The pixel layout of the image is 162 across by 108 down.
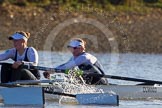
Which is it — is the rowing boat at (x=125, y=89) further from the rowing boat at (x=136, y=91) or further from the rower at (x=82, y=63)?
the rower at (x=82, y=63)

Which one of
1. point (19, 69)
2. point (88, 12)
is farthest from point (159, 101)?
point (88, 12)

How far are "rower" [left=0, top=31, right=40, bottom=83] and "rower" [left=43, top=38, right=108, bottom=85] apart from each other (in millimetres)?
471

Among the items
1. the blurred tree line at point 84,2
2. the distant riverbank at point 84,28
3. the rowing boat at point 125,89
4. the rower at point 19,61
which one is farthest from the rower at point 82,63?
the blurred tree line at point 84,2

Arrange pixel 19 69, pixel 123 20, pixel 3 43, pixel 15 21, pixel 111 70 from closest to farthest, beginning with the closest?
pixel 19 69, pixel 111 70, pixel 3 43, pixel 15 21, pixel 123 20

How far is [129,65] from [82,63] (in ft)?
41.3

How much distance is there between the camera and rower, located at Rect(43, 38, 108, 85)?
63.6ft

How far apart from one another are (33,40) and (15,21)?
9.19 feet

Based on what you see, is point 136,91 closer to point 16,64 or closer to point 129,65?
point 16,64

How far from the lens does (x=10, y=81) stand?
1905cm

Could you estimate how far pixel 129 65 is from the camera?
1258 inches

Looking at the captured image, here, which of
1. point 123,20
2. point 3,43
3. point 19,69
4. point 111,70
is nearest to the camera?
point 19,69

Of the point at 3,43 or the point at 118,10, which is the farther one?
the point at 118,10

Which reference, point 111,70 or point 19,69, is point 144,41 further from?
point 19,69

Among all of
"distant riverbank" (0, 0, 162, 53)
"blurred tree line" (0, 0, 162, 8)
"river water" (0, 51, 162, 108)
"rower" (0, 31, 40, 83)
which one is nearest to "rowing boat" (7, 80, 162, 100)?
"rower" (0, 31, 40, 83)
